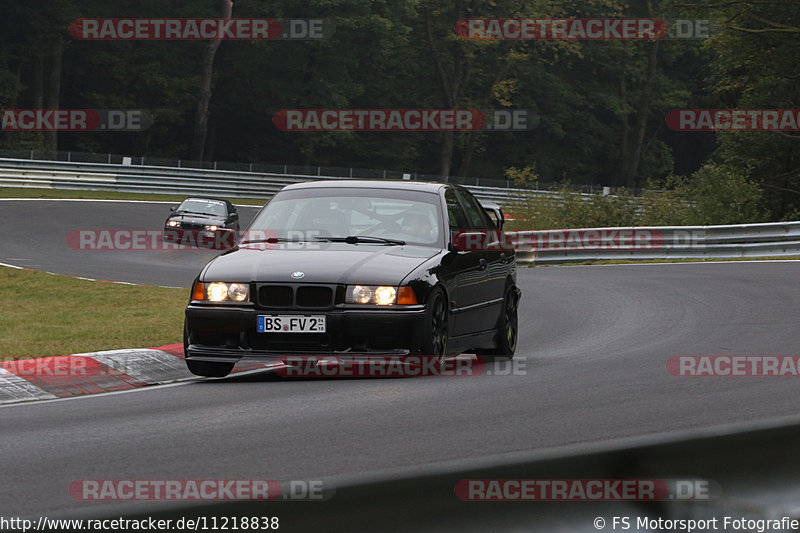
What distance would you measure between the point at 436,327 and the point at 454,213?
67.0 inches

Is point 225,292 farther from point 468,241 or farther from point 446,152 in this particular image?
point 446,152

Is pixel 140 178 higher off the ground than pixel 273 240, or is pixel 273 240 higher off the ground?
pixel 140 178

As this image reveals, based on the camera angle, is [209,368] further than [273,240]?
No

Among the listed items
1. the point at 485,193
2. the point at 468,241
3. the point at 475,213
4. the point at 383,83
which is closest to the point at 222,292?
the point at 468,241

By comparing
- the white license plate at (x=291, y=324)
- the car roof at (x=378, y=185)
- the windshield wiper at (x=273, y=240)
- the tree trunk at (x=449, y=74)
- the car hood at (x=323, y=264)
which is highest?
the tree trunk at (x=449, y=74)

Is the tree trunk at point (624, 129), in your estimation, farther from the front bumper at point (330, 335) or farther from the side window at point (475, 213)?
the front bumper at point (330, 335)

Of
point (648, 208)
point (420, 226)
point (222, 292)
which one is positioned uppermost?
point (648, 208)

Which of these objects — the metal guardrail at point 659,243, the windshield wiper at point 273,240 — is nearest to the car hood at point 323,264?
the windshield wiper at point 273,240

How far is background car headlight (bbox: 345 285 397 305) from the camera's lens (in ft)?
30.3

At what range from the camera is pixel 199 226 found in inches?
1319

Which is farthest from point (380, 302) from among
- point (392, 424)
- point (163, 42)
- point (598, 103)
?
point (598, 103)

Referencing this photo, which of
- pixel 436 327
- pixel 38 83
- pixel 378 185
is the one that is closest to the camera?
pixel 436 327

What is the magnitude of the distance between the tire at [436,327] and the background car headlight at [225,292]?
1.34m

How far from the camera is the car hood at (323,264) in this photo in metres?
9.28
